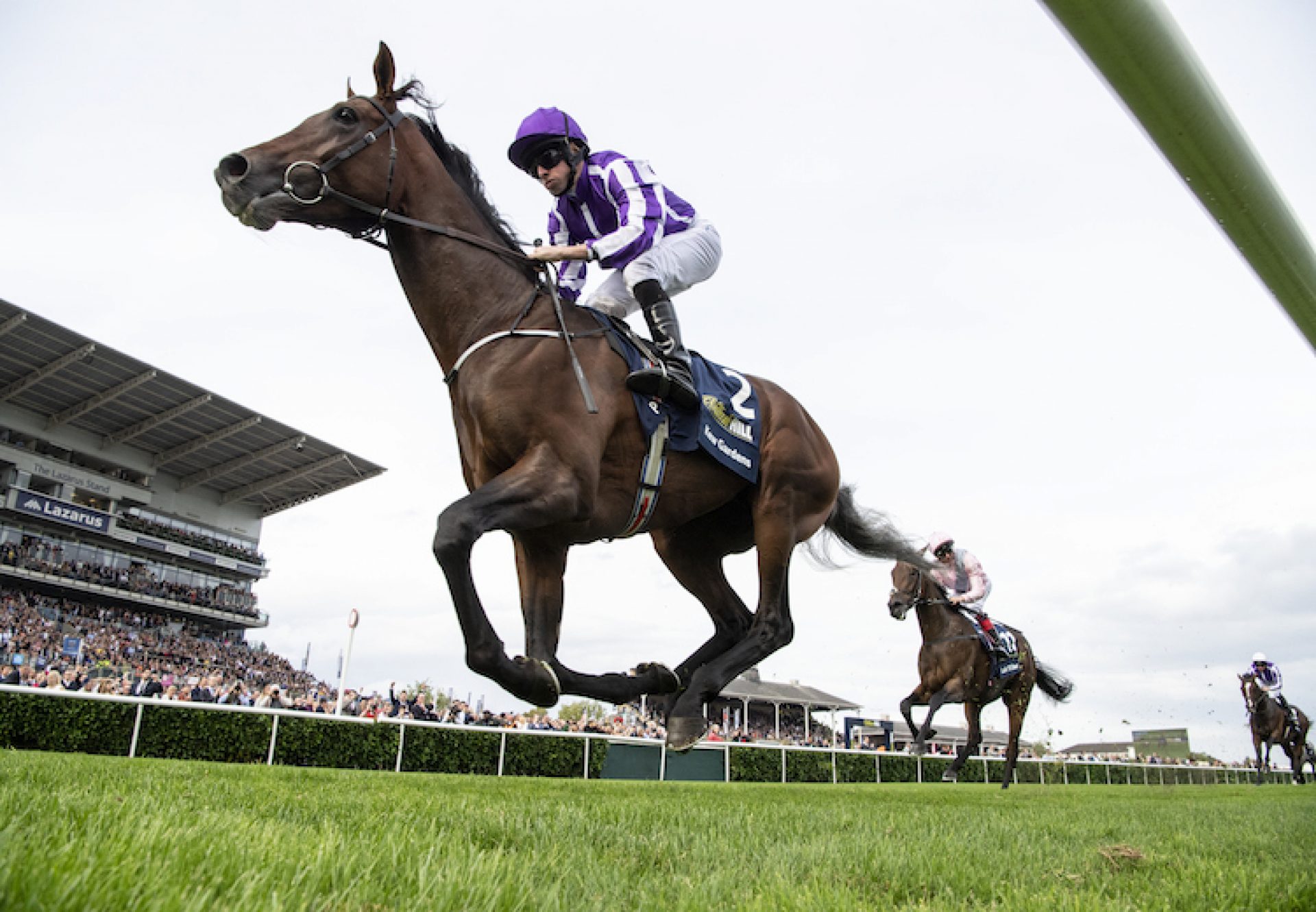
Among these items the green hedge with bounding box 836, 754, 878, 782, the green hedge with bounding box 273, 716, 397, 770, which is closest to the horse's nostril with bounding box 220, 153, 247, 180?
the green hedge with bounding box 273, 716, 397, 770

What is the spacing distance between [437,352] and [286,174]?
3.42 feet

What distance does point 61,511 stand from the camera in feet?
135

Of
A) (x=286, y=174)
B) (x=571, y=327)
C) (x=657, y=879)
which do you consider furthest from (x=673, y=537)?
(x=657, y=879)

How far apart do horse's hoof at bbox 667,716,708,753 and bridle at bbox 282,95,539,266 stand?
238cm

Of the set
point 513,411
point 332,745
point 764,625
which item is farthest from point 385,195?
point 332,745

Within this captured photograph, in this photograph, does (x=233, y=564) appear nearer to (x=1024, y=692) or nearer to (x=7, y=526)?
(x=7, y=526)

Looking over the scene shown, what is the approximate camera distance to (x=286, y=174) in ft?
13.4

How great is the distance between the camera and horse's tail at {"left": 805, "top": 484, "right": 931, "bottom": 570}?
5961 millimetres

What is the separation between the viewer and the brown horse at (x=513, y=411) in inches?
144

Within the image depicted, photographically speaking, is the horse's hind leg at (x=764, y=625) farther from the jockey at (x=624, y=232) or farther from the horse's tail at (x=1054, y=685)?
the horse's tail at (x=1054, y=685)

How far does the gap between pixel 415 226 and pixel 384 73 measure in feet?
2.82

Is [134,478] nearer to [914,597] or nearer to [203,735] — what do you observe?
[203,735]

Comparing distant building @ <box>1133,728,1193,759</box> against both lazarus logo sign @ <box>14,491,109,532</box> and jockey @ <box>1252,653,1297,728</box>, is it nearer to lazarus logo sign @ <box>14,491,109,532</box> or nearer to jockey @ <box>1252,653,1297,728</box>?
jockey @ <box>1252,653,1297,728</box>

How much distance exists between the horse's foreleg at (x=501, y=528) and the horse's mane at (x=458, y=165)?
149cm
